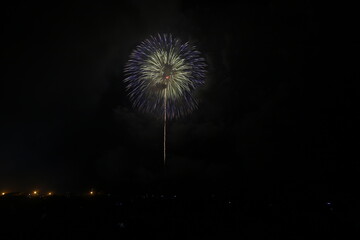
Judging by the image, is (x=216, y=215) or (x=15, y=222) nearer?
(x=15, y=222)

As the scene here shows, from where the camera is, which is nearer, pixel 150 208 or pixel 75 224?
pixel 75 224

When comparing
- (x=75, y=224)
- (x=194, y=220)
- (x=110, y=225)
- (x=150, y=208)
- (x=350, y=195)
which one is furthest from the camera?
(x=350, y=195)

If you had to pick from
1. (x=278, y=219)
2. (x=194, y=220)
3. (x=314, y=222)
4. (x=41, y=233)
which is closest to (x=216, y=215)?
(x=194, y=220)

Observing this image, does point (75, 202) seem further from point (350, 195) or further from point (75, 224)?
point (350, 195)

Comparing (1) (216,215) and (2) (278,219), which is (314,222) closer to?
(2) (278,219)

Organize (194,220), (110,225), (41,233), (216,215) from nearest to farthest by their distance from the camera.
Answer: (41,233), (110,225), (194,220), (216,215)

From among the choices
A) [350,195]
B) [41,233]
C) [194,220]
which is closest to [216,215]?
[194,220]

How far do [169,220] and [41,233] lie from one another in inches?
1028

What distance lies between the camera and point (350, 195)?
150 metres

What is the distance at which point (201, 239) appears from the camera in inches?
2125

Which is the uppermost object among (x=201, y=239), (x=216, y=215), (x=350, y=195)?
(x=350, y=195)

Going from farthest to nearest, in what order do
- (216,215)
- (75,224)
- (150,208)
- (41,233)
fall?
(150,208)
(216,215)
(75,224)
(41,233)

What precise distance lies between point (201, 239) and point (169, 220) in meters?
16.3

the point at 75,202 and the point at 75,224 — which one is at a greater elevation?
the point at 75,202
